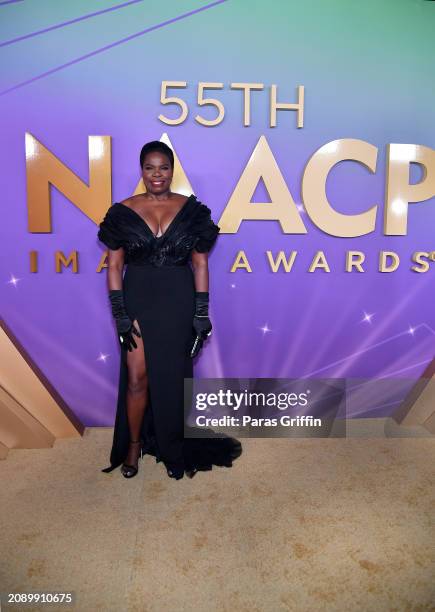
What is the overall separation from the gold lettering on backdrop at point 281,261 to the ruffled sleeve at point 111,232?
0.97 metres

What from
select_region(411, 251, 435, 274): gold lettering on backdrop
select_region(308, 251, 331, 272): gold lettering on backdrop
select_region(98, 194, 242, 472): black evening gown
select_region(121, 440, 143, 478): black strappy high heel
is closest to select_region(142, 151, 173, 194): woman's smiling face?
select_region(98, 194, 242, 472): black evening gown

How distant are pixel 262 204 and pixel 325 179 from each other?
425mm

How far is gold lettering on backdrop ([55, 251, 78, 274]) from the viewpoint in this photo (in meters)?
2.67

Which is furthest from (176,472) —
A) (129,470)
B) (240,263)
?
(240,263)

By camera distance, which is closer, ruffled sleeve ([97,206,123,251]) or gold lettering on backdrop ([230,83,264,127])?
ruffled sleeve ([97,206,123,251])

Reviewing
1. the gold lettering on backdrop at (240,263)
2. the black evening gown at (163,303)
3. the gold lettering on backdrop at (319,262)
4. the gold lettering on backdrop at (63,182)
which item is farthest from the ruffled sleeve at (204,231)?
the gold lettering on backdrop at (319,262)

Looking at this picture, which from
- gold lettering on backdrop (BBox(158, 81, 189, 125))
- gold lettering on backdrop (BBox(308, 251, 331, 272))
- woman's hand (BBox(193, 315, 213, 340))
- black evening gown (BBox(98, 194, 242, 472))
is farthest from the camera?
gold lettering on backdrop (BBox(308, 251, 331, 272))

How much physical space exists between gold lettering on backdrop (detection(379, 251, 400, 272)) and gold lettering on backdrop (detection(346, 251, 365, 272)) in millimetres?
128

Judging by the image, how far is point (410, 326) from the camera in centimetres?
297

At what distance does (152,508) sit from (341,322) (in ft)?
5.49

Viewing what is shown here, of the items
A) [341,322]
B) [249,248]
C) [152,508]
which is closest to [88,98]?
[249,248]

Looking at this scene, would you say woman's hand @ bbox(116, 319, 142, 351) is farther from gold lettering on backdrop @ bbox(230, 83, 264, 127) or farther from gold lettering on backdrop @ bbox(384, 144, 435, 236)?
gold lettering on backdrop @ bbox(384, 144, 435, 236)

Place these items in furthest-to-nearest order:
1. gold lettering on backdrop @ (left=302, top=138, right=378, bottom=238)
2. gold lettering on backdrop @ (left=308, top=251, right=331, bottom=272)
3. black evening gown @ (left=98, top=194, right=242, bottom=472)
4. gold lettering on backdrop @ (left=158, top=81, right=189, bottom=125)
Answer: gold lettering on backdrop @ (left=308, top=251, right=331, bottom=272) < gold lettering on backdrop @ (left=302, top=138, right=378, bottom=238) < gold lettering on backdrop @ (left=158, top=81, right=189, bottom=125) < black evening gown @ (left=98, top=194, right=242, bottom=472)

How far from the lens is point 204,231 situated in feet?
7.68
